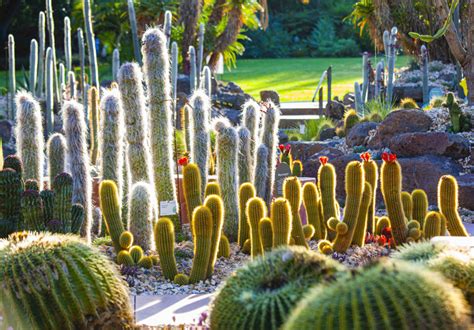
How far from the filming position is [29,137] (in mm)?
8164

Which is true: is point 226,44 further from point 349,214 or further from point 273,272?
point 273,272

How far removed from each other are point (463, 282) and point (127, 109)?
434 cm

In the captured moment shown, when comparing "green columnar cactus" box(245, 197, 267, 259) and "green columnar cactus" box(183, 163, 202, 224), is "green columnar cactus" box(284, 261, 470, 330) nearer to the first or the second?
"green columnar cactus" box(245, 197, 267, 259)

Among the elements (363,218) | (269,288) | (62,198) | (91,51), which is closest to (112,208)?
(62,198)

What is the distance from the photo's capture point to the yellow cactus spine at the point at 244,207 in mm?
7258

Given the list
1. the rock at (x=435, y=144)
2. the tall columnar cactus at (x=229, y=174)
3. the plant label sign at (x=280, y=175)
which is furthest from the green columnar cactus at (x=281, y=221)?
the rock at (x=435, y=144)

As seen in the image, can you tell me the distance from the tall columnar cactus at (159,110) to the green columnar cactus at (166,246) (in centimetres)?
123

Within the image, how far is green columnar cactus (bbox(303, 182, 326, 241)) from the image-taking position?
746 centimetres

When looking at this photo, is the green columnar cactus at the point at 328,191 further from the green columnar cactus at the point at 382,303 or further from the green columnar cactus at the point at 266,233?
the green columnar cactus at the point at 382,303

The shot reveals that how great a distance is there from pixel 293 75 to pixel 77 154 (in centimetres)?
2661

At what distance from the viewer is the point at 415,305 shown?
126 inches

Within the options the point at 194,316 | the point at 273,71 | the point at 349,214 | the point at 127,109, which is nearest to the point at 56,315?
the point at 194,316

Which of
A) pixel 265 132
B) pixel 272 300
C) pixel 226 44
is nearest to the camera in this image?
pixel 272 300

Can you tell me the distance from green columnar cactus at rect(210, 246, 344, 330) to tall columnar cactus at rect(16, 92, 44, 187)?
14.9 feet
